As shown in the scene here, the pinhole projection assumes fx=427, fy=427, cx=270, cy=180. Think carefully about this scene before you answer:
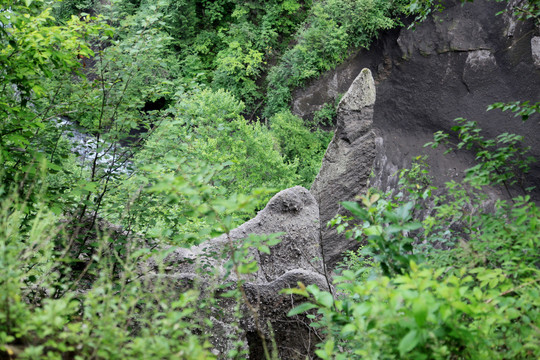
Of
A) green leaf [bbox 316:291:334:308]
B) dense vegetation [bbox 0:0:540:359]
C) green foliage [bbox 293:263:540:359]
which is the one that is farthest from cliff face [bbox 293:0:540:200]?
green leaf [bbox 316:291:334:308]

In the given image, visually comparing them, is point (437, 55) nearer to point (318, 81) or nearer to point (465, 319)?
point (318, 81)

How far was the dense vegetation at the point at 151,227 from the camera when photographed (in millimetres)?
1424

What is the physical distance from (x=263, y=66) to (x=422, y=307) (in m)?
18.1

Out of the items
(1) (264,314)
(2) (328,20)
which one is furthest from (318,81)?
(1) (264,314)

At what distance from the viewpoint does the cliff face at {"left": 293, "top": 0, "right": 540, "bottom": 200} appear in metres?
12.6

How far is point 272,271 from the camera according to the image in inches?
255

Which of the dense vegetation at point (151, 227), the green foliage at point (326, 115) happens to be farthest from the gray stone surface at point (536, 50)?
→ the dense vegetation at point (151, 227)

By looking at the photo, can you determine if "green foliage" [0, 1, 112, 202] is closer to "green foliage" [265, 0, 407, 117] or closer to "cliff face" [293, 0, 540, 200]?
"cliff face" [293, 0, 540, 200]

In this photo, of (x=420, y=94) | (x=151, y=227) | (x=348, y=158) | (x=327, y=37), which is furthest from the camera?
A: (x=327, y=37)

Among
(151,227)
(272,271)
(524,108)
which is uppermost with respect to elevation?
(524,108)

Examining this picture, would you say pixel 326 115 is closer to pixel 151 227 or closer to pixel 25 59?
pixel 151 227

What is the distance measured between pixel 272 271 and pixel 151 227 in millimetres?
3359

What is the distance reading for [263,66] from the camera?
732 inches

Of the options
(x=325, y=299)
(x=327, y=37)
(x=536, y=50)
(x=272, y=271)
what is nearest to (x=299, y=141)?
(x=327, y=37)
